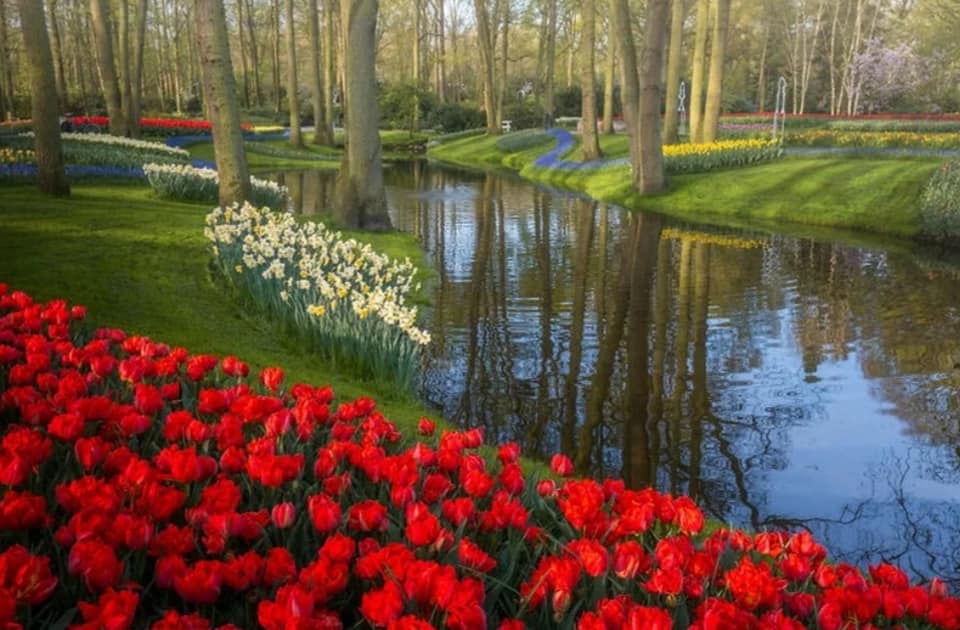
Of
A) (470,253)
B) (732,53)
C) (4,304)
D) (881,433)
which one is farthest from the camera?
(732,53)

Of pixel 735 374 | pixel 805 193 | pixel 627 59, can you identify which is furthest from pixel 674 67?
pixel 735 374

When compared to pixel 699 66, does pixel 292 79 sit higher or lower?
higher

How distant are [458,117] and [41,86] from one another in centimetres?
4793

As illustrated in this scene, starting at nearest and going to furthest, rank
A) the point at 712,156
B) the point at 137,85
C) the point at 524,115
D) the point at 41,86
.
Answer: the point at 41,86 < the point at 712,156 < the point at 137,85 < the point at 524,115

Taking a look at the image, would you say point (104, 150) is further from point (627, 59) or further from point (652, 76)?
point (627, 59)

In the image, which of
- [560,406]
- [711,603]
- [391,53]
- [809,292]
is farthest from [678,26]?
[391,53]

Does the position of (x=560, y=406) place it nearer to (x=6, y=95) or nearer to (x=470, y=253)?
(x=470, y=253)

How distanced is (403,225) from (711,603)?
17410 millimetres

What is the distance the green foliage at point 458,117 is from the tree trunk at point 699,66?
112ft

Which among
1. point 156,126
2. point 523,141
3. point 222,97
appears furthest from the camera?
point 523,141

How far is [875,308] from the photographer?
1139 centimetres

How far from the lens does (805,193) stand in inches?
841

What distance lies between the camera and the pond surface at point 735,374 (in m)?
5.90

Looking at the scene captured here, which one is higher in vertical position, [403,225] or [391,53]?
[391,53]
